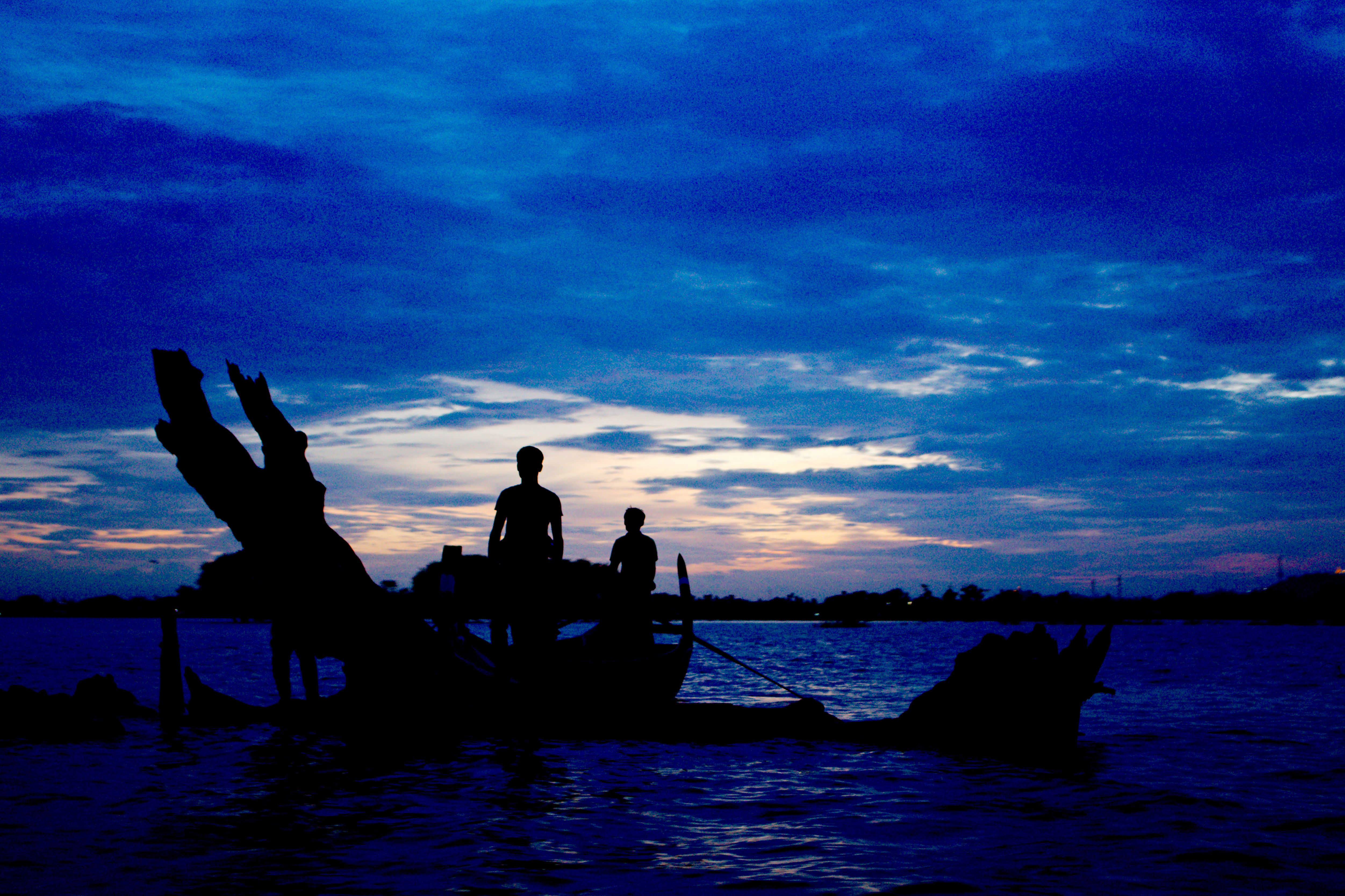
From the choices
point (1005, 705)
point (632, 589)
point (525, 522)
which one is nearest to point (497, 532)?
point (525, 522)

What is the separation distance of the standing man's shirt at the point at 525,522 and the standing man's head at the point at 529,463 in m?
0.13

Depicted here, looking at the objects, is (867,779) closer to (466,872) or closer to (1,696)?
(466,872)

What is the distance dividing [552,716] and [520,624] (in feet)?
5.57

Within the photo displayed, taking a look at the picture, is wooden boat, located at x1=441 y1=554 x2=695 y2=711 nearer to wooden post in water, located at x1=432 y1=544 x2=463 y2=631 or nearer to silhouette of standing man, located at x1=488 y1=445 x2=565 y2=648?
wooden post in water, located at x1=432 y1=544 x2=463 y2=631

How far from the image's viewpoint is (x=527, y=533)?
11102mm

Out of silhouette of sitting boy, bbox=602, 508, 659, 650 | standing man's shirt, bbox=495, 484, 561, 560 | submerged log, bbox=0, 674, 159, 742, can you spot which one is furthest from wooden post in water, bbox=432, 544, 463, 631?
submerged log, bbox=0, 674, 159, 742

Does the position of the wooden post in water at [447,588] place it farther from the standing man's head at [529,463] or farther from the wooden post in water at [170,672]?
the wooden post in water at [170,672]

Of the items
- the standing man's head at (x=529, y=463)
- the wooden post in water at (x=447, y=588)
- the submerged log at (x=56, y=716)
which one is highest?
the standing man's head at (x=529, y=463)

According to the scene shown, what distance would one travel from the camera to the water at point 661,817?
6.53 metres

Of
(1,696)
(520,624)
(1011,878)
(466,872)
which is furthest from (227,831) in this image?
(1,696)

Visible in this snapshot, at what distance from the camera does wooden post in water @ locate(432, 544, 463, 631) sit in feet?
39.0

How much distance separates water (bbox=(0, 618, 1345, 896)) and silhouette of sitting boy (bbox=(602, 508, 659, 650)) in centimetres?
235

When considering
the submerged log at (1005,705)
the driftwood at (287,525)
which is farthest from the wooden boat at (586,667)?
the submerged log at (1005,705)

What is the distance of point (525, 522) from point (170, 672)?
1000cm
